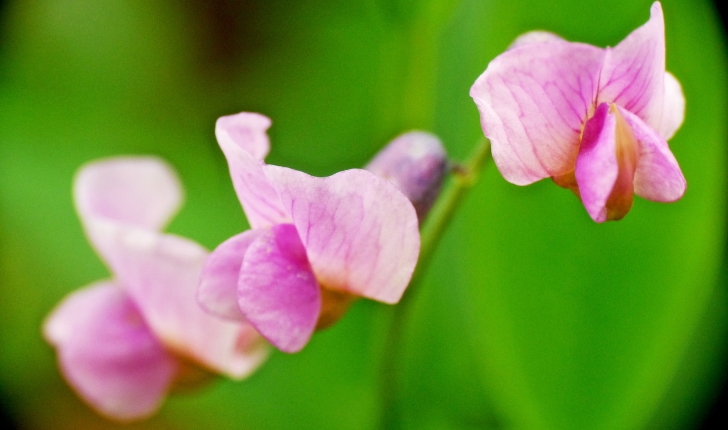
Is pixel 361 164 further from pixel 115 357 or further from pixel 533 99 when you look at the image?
pixel 533 99

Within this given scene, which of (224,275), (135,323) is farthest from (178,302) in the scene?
(224,275)

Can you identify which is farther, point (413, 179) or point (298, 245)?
point (413, 179)

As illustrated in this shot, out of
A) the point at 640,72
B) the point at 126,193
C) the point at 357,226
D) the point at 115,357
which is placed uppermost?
the point at 640,72

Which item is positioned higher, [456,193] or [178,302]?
[456,193]

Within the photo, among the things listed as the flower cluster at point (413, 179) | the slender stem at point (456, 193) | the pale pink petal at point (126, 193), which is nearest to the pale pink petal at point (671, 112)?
the flower cluster at point (413, 179)

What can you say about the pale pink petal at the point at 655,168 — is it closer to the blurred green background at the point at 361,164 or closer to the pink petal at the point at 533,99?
the pink petal at the point at 533,99

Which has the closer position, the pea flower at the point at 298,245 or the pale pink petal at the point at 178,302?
the pea flower at the point at 298,245

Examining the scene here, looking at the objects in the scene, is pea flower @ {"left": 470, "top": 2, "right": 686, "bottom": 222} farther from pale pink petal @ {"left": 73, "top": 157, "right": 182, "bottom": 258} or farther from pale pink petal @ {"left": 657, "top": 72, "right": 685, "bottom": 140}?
pale pink petal @ {"left": 73, "top": 157, "right": 182, "bottom": 258}
